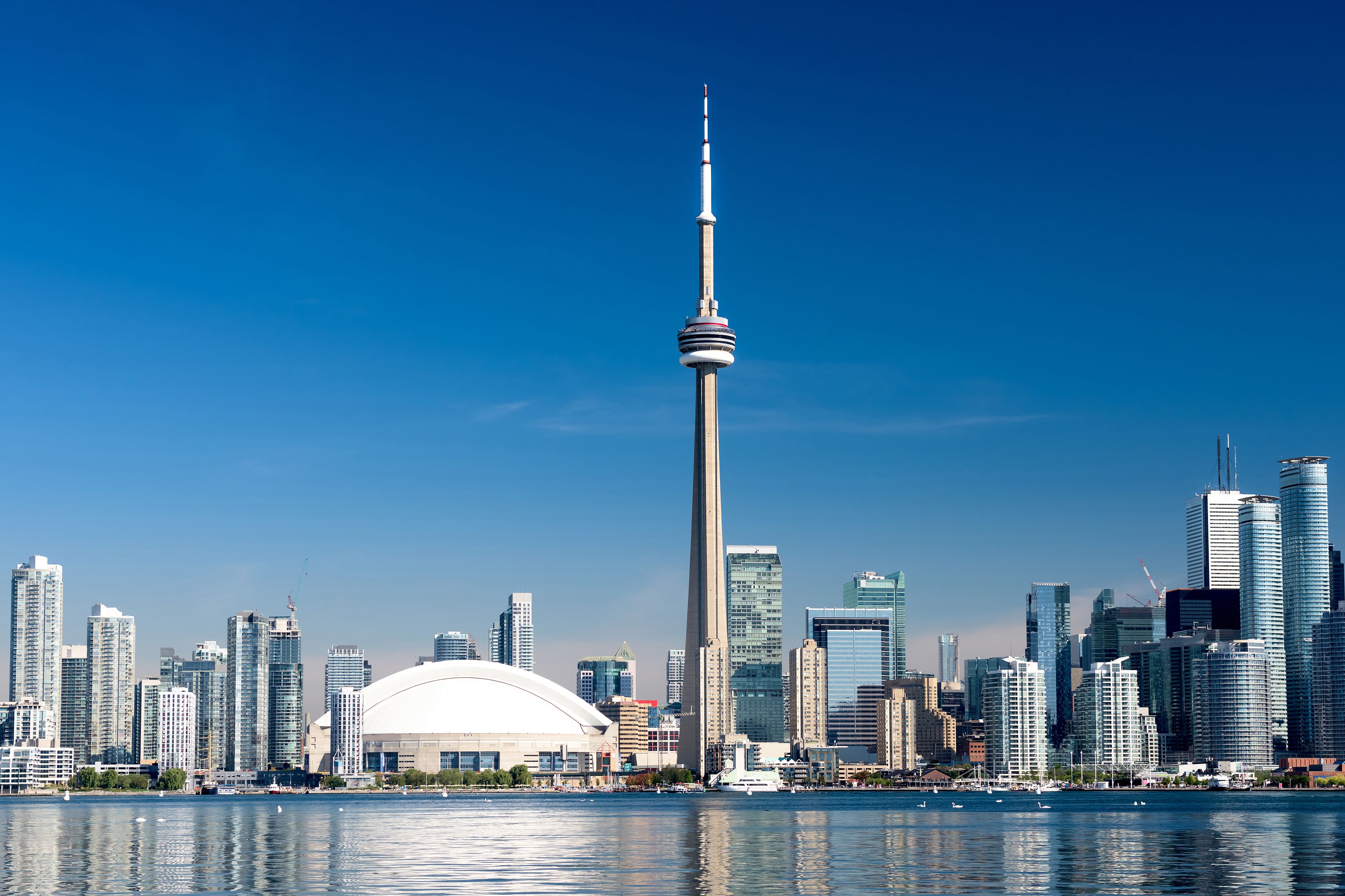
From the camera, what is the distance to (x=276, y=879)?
85500mm

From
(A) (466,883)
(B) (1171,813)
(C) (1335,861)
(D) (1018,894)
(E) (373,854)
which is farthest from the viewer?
(B) (1171,813)

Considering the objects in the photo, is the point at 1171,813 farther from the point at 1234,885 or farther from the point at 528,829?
the point at 1234,885

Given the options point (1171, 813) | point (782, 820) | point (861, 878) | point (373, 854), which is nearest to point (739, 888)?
point (861, 878)

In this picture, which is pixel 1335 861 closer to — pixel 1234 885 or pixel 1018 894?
pixel 1234 885

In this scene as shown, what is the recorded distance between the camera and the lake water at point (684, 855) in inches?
3182

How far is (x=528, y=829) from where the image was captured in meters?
140

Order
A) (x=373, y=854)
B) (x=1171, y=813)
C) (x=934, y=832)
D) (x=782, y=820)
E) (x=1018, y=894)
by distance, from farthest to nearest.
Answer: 1. (x=1171, y=813)
2. (x=782, y=820)
3. (x=934, y=832)
4. (x=373, y=854)
5. (x=1018, y=894)

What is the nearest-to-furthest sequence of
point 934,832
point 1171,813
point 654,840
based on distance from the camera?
1. point 654,840
2. point 934,832
3. point 1171,813

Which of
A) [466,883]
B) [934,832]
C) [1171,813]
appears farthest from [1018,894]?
[1171,813]

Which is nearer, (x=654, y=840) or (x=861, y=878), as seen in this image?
(x=861, y=878)

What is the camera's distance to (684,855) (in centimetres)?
10450

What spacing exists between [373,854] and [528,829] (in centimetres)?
3547

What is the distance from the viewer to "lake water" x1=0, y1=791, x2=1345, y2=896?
8081 centimetres

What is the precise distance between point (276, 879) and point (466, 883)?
1069 centimetres
